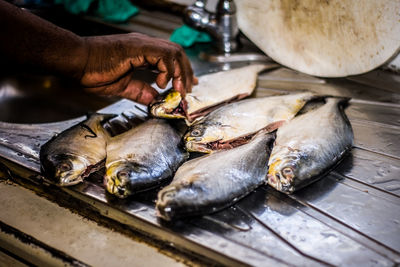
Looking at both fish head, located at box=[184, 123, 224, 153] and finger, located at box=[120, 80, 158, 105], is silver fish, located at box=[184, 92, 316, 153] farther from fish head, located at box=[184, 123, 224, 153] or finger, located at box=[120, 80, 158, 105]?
finger, located at box=[120, 80, 158, 105]

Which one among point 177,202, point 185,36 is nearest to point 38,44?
point 177,202

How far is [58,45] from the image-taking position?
5.83 feet

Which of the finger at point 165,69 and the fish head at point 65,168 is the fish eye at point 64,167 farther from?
the finger at point 165,69

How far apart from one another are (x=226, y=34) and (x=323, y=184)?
1.76 m

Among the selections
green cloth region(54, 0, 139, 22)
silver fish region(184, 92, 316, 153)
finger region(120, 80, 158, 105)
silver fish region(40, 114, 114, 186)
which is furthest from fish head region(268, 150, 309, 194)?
green cloth region(54, 0, 139, 22)

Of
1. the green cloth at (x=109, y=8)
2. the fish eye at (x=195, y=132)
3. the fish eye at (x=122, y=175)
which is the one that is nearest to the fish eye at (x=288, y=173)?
the fish eye at (x=195, y=132)

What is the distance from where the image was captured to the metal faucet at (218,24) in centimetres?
298

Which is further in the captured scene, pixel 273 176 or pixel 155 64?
pixel 155 64

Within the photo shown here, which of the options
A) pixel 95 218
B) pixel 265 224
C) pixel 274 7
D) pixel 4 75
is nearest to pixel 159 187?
pixel 95 218

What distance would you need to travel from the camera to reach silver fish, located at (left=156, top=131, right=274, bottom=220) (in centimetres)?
133

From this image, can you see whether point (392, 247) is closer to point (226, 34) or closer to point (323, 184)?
point (323, 184)

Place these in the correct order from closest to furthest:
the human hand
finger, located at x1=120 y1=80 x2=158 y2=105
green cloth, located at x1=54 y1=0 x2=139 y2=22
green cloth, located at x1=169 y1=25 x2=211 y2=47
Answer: the human hand, finger, located at x1=120 y1=80 x2=158 y2=105, green cloth, located at x1=169 y1=25 x2=211 y2=47, green cloth, located at x1=54 y1=0 x2=139 y2=22

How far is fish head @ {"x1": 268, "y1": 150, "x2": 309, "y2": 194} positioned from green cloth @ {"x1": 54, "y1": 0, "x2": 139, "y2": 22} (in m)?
2.51

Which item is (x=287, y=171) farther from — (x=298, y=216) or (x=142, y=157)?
(x=142, y=157)
